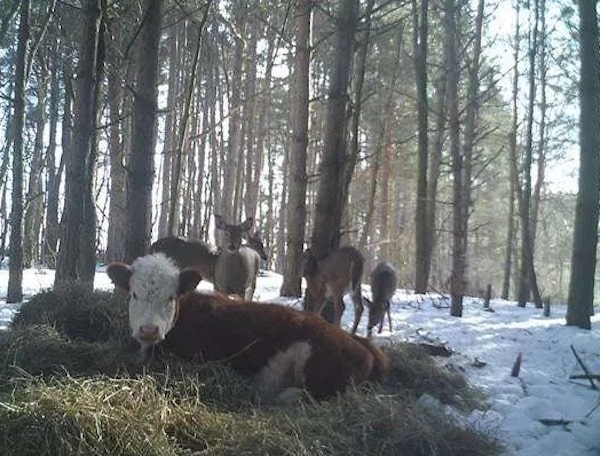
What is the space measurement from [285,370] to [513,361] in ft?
13.9

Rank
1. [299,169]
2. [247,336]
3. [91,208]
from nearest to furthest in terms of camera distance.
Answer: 1. [247,336]
2. [91,208]
3. [299,169]

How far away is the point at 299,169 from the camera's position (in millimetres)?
12812

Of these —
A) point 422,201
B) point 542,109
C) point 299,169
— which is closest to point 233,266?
point 299,169

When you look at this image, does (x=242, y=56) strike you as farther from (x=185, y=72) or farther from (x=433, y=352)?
(x=433, y=352)

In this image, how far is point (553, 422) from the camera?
17.7 feet

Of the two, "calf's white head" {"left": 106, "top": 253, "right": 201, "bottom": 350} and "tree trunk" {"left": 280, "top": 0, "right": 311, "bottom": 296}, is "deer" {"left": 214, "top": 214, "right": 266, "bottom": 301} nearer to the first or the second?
"tree trunk" {"left": 280, "top": 0, "right": 311, "bottom": 296}

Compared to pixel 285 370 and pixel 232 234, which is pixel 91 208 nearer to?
pixel 232 234

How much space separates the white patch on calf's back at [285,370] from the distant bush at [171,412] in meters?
0.20

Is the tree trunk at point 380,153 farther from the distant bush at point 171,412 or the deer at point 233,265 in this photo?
the distant bush at point 171,412

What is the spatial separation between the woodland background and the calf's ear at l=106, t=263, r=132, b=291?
2286mm

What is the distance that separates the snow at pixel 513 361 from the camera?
5086mm

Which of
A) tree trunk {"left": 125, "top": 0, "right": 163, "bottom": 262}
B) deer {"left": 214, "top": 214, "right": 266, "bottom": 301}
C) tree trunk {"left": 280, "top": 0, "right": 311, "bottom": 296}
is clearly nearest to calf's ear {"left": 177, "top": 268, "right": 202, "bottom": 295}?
tree trunk {"left": 125, "top": 0, "right": 163, "bottom": 262}

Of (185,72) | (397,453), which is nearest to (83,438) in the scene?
(397,453)

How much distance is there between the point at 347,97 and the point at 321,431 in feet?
19.7
